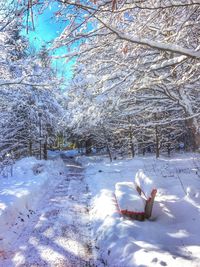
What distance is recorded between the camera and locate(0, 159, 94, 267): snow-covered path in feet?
17.3

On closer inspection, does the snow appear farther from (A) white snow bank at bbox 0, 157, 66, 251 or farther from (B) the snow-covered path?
(A) white snow bank at bbox 0, 157, 66, 251

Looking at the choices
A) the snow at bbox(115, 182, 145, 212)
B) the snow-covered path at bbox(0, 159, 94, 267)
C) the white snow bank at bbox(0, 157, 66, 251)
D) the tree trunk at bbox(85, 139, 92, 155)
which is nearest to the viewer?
the snow-covered path at bbox(0, 159, 94, 267)

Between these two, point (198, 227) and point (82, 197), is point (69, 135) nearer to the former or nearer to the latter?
point (82, 197)

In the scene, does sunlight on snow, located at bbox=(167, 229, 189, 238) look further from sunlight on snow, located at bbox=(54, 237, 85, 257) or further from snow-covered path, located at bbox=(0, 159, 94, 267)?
sunlight on snow, located at bbox=(54, 237, 85, 257)

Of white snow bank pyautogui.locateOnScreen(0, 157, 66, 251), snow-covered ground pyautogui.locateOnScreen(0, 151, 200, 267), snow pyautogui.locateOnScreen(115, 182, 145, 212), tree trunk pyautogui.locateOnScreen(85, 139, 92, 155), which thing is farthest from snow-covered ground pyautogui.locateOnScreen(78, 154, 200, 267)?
tree trunk pyautogui.locateOnScreen(85, 139, 92, 155)

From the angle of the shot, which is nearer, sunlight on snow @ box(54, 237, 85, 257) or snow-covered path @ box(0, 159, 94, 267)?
snow-covered path @ box(0, 159, 94, 267)

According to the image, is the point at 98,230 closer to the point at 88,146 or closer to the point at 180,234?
the point at 180,234

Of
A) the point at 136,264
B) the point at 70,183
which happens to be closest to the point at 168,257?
the point at 136,264

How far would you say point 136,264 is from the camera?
453 cm

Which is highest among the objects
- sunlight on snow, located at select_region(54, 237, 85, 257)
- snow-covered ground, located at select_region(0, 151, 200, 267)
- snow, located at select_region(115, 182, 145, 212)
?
snow, located at select_region(115, 182, 145, 212)

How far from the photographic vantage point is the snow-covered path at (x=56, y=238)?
17.3 feet

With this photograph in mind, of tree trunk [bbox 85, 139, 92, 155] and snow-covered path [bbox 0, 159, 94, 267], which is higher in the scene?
tree trunk [bbox 85, 139, 92, 155]

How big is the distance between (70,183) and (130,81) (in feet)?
23.0

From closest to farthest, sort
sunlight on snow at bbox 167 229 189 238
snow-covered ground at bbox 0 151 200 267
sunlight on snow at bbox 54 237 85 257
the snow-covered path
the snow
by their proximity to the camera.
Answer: snow-covered ground at bbox 0 151 200 267 → the snow-covered path → sunlight on snow at bbox 54 237 85 257 → sunlight on snow at bbox 167 229 189 238 → the snow
